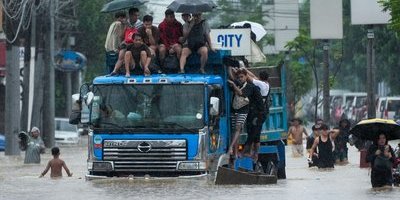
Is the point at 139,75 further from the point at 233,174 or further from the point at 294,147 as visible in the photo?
the point at 294,147

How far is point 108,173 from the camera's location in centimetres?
2295

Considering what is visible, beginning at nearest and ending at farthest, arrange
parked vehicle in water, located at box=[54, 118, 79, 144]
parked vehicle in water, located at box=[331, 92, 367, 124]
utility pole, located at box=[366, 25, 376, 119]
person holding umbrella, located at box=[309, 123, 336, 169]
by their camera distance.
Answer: person holding umbrella, located at box=[309, 123, 336, 169] < utility pole, located at box=[366, 25, 376, 119] < parked vehicle in water, located at box=[54, 118, 79, 144] < parked vehicle in water, located at box=[331, 92, 367, 124]

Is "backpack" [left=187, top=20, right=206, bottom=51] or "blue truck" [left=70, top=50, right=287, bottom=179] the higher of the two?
"backpack" [left=187, top=20, right=206, bottom=51]

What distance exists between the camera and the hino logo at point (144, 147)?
22458 mm

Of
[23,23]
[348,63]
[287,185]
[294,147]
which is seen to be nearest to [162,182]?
[287,185]

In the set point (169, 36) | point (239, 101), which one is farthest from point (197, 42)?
point (239, 101)

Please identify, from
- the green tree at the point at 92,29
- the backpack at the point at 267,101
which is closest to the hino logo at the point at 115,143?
the backpack at the point at 267,101

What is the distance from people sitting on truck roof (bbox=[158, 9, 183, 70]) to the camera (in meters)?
23.6

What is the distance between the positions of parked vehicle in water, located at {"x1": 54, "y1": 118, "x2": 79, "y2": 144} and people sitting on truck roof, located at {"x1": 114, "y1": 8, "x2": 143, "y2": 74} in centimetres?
3570

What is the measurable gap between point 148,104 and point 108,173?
4.56 ft

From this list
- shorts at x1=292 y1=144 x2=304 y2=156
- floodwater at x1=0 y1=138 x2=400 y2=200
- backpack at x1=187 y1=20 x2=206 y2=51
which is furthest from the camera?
shorts at x1=292 y1=144 x2=304 y2=156

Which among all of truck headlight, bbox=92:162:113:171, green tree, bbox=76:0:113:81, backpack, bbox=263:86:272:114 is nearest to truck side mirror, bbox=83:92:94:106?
truck headlight, bbox=92:162:113:171

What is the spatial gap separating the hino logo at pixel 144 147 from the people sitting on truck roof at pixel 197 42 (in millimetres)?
1575

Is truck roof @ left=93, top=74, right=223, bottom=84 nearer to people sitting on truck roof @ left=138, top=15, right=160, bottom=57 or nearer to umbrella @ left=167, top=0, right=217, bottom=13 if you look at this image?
people sitting on truck roof @ left=138, top=15, right=160, bottom=57
